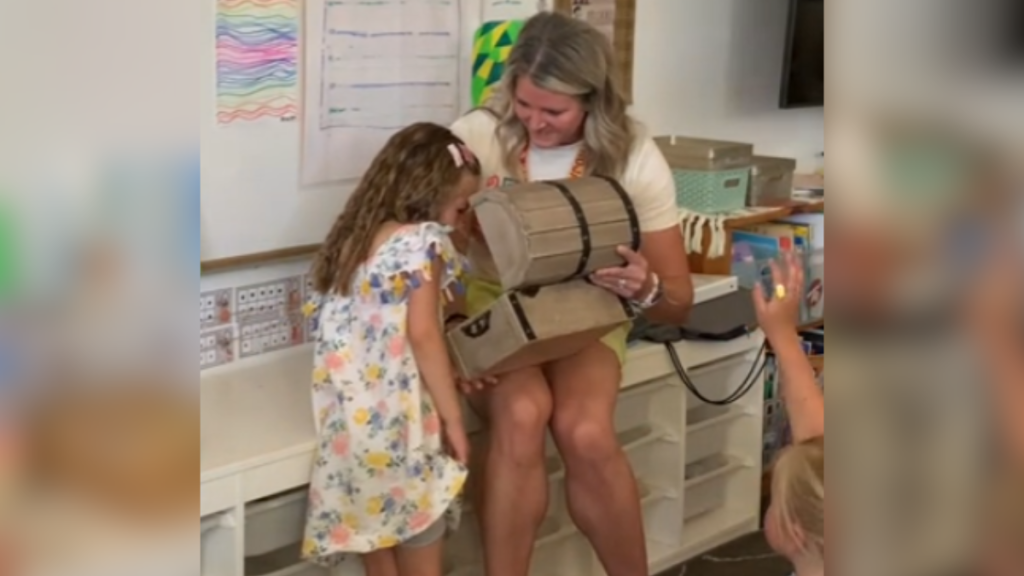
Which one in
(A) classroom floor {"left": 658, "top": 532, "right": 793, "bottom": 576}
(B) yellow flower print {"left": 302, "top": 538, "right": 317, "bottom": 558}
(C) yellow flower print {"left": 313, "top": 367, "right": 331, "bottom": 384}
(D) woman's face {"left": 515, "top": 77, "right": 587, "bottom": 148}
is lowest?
(A) classroom floor {"left": 658, "top": 532, "right": 793, "bottom": 576}

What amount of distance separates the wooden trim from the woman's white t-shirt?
1.19 feet

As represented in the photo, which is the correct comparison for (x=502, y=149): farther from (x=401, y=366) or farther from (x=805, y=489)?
(x=805, y=489)

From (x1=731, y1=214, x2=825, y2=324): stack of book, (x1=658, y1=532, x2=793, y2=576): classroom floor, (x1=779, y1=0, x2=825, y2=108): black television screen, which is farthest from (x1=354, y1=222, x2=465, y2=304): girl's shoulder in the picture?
(x1=779, y1=0, x2=825, y2=108): black television screen

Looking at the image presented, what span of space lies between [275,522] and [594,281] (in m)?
0.66

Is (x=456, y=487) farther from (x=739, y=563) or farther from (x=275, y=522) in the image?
(x=739, y=563)

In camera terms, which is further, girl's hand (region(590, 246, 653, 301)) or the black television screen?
the black television screen

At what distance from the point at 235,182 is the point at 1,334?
190cm

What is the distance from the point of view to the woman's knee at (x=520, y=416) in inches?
82.0

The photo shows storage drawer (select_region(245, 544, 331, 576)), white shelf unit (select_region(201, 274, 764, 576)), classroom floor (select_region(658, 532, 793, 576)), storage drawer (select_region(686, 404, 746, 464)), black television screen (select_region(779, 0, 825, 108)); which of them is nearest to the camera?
white shelf unit (select_region(201, 274, 764, 576))

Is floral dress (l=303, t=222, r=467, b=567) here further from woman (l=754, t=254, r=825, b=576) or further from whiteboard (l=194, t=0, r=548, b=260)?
woman (l=754, t=254, r=825, b=576)

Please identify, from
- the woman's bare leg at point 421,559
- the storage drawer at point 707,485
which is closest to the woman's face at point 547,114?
the woman's bare leg at point 421,559

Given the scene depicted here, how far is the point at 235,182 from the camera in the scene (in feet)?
7.07

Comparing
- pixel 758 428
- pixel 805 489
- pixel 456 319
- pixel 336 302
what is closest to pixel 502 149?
pixel 456 319

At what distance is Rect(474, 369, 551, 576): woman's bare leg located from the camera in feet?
6.85
